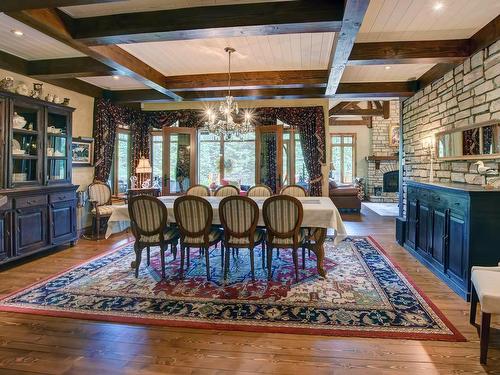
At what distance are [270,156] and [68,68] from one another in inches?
158

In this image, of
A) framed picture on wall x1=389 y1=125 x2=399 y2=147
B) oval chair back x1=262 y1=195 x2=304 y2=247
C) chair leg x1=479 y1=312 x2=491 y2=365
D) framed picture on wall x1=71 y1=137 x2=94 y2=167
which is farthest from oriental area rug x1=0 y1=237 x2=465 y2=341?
framed picture on wall x1=389 y1=125 x2=399 y2=147

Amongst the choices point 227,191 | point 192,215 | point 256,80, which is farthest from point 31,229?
point 256,80

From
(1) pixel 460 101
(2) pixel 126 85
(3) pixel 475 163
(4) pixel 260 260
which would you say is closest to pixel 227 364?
(4) pixel 260 260

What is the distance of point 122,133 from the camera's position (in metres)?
6.89

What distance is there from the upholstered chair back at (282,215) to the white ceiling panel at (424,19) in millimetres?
1950

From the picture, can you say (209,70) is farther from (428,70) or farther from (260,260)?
(428,70)

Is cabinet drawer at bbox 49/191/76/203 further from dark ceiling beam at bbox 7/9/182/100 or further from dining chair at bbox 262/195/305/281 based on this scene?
dining chair at bbox 262/195/305/281

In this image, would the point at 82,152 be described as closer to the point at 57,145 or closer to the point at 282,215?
the point at 57,145

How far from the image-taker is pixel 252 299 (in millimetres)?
2889

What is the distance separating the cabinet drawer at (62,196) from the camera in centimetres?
443

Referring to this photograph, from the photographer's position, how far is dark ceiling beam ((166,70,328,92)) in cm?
482

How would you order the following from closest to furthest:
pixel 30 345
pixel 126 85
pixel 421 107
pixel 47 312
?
pixel 30 345 < pixel 47 312 < pixel 421 107 < pixel 126 85

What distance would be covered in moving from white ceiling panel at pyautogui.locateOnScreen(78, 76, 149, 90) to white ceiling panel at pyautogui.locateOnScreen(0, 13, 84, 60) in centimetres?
112

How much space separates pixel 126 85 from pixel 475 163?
18.5 ft
